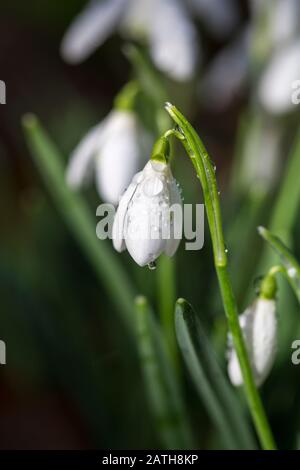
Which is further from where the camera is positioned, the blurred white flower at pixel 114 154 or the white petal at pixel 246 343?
the blurred white flower at pixel 114 154

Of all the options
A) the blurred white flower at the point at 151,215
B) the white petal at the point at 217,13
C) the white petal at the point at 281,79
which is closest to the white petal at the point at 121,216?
the blurred white flower at the point at 151,215

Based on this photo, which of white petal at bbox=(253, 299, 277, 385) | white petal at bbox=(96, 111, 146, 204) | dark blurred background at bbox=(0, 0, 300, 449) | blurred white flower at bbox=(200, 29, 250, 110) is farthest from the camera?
blurred white flower at bbox=(200, 29, 250, 110)

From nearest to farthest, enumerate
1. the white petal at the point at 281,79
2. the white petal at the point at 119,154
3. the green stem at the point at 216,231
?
1. the green stem at the point at 216,231
2. the white petal at the point at 119,154
3. the white petal at the point at 281,79

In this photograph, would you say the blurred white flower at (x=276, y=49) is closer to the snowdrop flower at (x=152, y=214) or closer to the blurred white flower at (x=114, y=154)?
the blurred white flower at (x=114, y=154)

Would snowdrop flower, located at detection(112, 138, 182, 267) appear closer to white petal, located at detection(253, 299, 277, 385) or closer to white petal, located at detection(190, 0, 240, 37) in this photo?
white petal, located at detection(253, 299, 277, 385)

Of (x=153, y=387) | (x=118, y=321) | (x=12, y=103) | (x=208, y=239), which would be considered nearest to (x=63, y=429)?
(x=118, y=321)

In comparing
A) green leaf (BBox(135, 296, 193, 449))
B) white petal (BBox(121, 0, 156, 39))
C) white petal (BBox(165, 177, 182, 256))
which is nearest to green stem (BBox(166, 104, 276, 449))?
white petal (BBox(165, 177, 182, 256))

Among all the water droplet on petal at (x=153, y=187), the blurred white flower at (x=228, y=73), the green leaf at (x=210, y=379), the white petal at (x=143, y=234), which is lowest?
the green leaf at (x=210, y=379)
